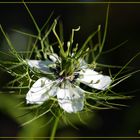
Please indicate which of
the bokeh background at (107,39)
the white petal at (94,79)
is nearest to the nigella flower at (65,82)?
the white petal at (94,79)

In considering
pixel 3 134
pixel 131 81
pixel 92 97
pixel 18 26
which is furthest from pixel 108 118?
pixel 92 97

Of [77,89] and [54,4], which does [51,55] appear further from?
[54,4]

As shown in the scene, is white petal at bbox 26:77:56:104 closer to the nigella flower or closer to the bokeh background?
the nigella flower

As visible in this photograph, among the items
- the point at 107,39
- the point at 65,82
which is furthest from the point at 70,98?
the point at 107,39

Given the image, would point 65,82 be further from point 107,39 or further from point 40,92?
point 107,39

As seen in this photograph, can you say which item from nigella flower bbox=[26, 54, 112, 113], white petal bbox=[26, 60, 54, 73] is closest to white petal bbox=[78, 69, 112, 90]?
nigella flower bbox=[26, 54, 112, 113]
